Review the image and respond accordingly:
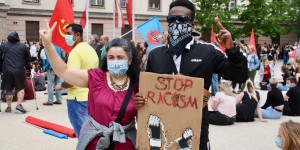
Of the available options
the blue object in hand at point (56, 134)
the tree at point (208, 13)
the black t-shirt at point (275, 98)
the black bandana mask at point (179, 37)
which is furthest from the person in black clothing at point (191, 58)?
the tree at point (208, 13)

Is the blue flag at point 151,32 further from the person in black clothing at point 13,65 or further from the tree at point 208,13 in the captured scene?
the tree at point 208,13

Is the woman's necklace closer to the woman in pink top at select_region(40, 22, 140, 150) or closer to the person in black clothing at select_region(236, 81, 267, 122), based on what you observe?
the woman in pink top at select_region(40, 22, 140, 150)

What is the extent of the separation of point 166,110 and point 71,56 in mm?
2829

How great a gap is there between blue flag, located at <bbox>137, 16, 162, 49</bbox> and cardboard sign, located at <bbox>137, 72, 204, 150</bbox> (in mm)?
8873

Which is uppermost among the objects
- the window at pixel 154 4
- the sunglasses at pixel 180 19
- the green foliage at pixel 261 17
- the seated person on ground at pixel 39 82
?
the window at pixel 154 4

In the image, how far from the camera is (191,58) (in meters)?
2.93

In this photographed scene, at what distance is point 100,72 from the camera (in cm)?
335

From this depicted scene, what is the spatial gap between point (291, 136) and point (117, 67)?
1523 mm

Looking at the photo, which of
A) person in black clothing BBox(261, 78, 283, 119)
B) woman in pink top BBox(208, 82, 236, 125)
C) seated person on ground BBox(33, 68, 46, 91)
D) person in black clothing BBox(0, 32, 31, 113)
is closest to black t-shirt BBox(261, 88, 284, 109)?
person in black clothing BBox(261, 78, 283, 119)

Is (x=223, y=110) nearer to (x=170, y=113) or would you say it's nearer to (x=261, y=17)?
(x=170, y=113)

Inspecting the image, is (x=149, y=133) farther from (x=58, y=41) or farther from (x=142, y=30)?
(x=142, y=30)

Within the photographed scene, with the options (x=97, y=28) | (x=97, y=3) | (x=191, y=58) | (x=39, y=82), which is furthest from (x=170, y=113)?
(x=97, y=3)

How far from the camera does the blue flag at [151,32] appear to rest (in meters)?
11.7

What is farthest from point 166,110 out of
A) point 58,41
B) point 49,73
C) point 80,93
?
point 49,73
